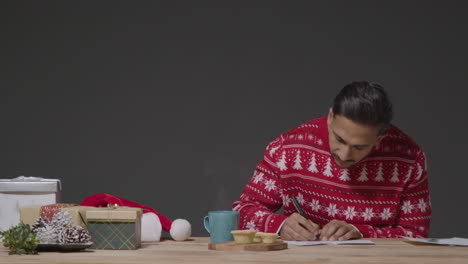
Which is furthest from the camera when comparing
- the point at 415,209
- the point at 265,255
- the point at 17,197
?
the point at 415,209

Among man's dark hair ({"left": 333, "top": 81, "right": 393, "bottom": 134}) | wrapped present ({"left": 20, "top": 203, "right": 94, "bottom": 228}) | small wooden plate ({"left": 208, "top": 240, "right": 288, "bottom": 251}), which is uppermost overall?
man's dark hair ({"left": 333, "top": 81, "right": 393, "bottom": 134})

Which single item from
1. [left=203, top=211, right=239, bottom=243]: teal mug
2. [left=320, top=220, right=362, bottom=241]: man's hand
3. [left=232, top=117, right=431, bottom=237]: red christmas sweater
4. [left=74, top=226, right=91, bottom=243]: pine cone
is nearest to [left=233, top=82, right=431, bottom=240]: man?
[left=232, top=117, right=431, bottom=237]: red christmas sweater

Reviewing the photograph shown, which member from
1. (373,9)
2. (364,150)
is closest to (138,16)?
(373,9)

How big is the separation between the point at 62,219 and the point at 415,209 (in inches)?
50.1

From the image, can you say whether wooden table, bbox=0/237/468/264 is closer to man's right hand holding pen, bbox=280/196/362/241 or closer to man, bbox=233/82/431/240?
man's right hand holding pen, bbox=280/196/362/241

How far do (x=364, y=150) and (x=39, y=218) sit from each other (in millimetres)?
1060

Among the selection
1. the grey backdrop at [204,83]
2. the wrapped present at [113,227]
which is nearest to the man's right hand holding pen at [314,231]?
the wrapped present at [113,227]

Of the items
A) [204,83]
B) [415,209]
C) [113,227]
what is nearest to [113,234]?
[113,227]

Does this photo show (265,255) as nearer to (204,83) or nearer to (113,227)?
(113,227)

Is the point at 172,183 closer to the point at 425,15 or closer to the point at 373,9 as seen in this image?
the point at 373,9

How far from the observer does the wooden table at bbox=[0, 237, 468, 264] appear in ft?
4.65

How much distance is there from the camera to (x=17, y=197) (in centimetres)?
177

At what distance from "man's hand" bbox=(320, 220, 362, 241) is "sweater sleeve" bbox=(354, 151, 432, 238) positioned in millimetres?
199

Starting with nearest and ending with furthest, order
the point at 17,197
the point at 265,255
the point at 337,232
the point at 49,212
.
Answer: the point at 265,255
the point at 49,212
the point at 17,197
the point at 337,232
